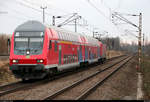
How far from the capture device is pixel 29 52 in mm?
13438

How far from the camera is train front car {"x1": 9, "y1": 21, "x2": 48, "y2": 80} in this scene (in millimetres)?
13242

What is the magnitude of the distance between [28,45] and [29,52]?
472 mm

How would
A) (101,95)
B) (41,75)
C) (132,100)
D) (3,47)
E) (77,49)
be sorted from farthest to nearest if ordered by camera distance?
(3,47)
(77,49)
(41,75)
(101,95)
(132,100)

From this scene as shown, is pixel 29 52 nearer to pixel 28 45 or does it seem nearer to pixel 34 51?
pixel 34 51

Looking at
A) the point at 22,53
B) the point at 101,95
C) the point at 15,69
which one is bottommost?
the point at 101,95

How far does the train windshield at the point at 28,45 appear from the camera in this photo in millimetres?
13472

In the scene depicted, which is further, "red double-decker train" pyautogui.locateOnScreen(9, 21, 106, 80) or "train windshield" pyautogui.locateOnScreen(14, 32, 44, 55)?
"train windshield" pyautogui.locateOnScreen(14, 32, 44, 55)

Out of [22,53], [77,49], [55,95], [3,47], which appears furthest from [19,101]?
[3,47]

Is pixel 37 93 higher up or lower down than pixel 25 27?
lower down

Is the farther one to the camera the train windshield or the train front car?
the train windshield

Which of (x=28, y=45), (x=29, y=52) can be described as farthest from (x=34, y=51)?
(x=28, y=45)

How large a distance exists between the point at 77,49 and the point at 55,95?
10826 millimetres

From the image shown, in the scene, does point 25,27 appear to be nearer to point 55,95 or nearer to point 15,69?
point 15,69

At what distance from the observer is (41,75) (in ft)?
43.6
